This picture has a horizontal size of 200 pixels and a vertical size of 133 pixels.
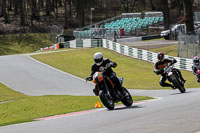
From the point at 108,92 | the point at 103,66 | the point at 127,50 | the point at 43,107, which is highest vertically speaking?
the point at 103,66

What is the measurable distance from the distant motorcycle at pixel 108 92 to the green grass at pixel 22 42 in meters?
56.2

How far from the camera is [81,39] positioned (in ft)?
178

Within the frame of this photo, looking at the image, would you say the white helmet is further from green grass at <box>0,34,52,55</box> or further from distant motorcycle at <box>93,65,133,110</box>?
green grass at <box>0,34,52,55</box>

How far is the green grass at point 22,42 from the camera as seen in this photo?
228 ft

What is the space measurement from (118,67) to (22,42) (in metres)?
37.8

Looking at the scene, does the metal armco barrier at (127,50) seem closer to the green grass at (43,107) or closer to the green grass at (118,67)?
the green grass at (118,67)

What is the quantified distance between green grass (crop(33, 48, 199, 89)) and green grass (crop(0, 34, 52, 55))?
22597mm

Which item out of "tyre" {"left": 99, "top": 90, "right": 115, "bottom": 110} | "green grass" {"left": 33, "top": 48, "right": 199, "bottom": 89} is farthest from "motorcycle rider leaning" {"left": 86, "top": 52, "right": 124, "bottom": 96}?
"green grass" {"left": 33, "top": 48, "right": 199, "bottom": 89}

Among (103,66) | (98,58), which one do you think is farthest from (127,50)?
(98,58)

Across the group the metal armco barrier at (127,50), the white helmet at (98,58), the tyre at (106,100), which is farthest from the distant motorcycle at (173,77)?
the metal armco barrier at (127,50)

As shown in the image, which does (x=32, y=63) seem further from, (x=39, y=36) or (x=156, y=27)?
(x=39, y=36)

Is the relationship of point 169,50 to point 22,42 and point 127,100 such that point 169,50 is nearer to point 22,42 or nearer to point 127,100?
point 127,100

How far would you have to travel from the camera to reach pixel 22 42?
72875mm

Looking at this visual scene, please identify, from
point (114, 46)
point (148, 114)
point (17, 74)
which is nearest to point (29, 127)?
point (148, 114)
